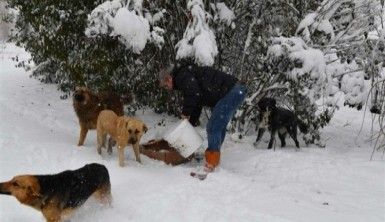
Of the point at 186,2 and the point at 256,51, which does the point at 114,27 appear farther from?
the point at 256,51

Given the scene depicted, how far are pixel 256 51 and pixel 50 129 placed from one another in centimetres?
483

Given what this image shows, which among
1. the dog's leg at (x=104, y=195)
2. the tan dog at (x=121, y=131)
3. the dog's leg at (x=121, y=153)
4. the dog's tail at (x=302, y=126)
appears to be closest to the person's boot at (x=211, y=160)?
the tan dog at (x=121, y=131)

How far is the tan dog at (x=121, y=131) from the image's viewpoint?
7484 millimetres

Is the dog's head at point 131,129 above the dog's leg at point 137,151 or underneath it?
above

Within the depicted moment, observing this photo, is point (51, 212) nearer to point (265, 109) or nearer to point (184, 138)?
point (184, 138)

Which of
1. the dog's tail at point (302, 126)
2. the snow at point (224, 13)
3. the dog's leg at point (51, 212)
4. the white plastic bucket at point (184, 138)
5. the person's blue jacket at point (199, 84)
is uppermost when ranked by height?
the snow at point (224, 13)

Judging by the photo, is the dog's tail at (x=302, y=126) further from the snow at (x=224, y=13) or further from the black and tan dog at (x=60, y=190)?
the black and tan dog at (x=60, y=190)

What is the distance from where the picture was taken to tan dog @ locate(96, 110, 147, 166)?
7484 millimetres

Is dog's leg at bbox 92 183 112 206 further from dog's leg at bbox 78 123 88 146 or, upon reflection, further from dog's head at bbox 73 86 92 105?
dog's head at bbox 73 86 92 105

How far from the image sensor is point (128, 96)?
10203mm

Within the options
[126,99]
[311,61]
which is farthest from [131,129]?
[311,61]

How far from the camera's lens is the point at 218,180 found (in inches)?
287

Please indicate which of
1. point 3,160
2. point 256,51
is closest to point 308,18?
point 256,51

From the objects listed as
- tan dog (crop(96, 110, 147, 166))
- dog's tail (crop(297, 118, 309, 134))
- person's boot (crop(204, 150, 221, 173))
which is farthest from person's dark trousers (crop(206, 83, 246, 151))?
dog's tail (crop(297, 118, 309, 134))
